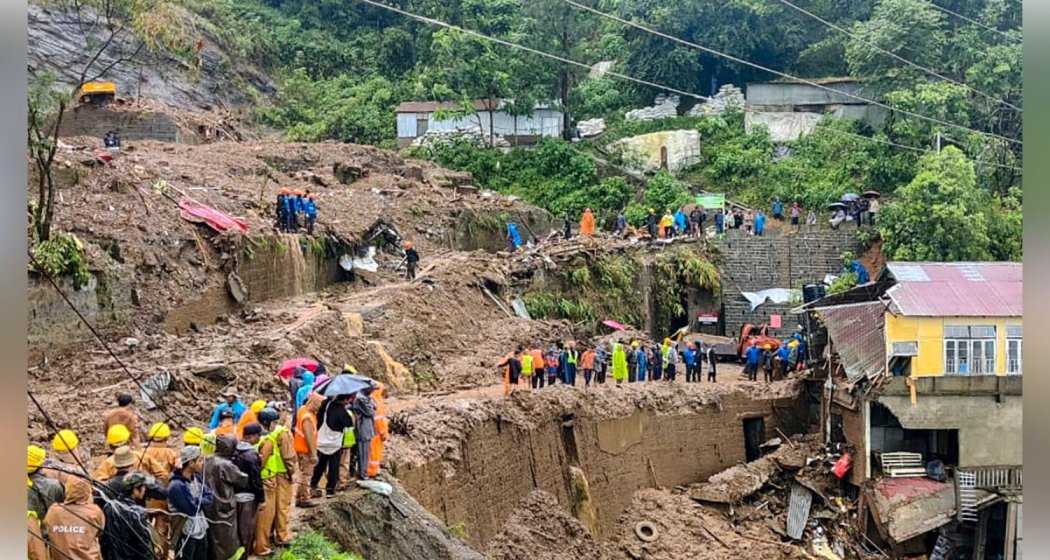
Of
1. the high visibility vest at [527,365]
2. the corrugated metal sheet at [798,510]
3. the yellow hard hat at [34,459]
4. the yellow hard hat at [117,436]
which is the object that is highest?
the yellow hard hat at [34,459]

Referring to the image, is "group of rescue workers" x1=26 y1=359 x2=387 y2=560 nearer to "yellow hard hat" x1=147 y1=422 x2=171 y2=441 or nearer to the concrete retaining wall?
"yellow hard hat" x1=147 y1=422 x2=171 y2=441

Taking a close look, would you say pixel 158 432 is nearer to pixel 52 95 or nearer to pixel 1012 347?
pixel 52 95

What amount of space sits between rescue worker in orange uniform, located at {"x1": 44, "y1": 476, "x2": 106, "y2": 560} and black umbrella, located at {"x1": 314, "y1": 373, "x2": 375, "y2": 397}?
125 inches

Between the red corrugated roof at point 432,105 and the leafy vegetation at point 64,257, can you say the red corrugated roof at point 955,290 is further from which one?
the red corrugated roof at point 432,105

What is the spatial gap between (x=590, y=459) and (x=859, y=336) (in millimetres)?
6984

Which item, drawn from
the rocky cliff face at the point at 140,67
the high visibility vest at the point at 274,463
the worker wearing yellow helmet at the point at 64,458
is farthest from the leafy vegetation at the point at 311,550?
the rocky cliff face at the point at 140,67

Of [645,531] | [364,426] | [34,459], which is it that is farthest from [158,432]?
[645,531]

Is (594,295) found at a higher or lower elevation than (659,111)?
lower

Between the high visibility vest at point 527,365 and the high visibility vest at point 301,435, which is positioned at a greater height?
the high visibility vest at point 301,435

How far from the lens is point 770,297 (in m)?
32.6

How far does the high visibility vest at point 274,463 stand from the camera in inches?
381

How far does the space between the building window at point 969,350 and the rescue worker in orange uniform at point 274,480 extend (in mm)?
14994

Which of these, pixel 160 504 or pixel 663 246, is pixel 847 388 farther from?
pixel 160 504

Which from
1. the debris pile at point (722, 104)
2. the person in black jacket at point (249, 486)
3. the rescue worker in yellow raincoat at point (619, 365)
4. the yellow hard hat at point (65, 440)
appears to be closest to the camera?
the yellow hard hat at point (65, 440)
